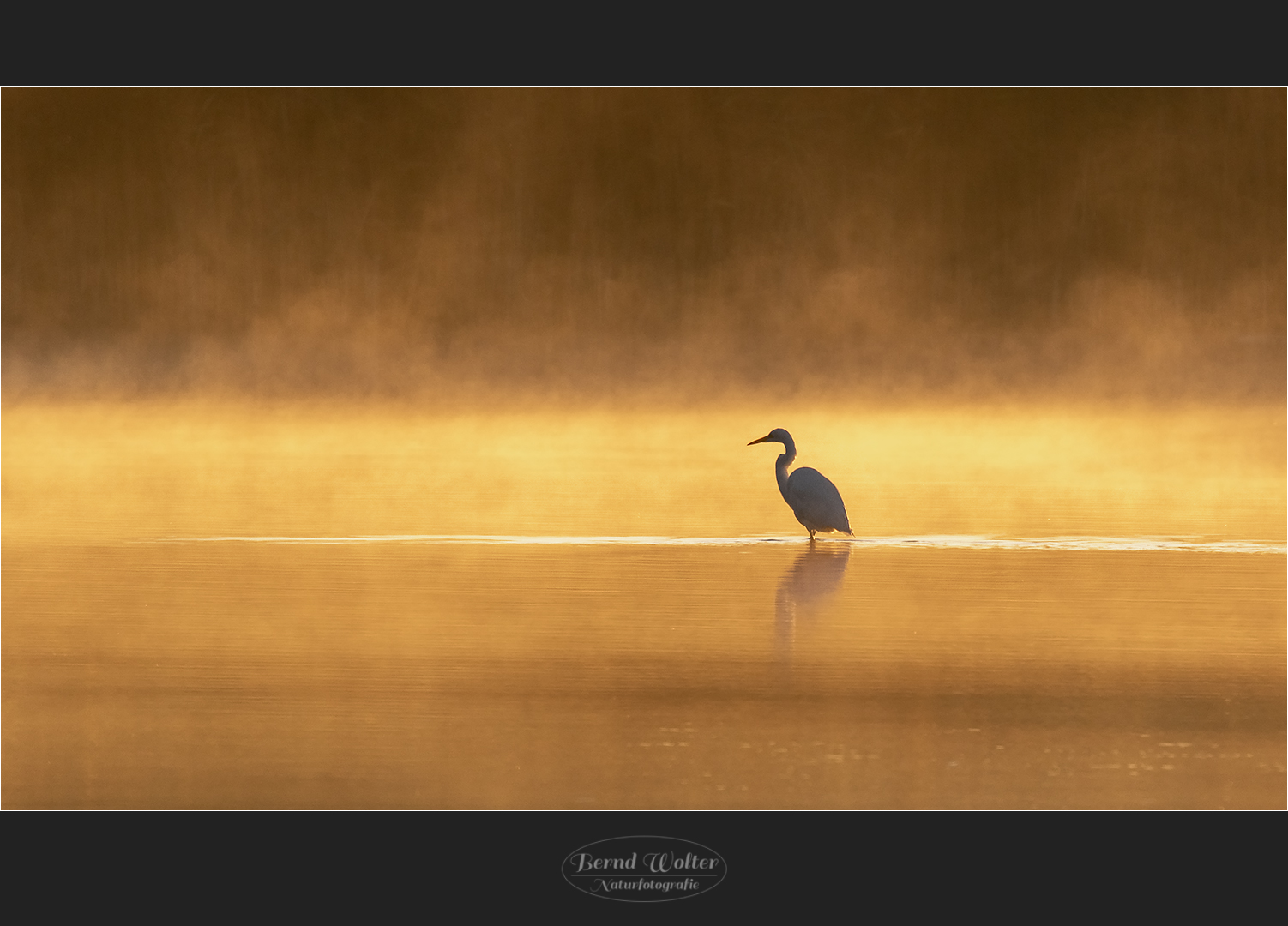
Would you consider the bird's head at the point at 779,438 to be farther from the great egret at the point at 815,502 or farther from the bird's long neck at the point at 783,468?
the great egret at the point at 815,502

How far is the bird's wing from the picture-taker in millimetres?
5227

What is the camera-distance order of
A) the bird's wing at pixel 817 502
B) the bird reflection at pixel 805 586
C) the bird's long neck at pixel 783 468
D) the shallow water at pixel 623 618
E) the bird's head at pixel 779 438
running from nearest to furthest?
the shallow water at pixel 623 618 < the bird reflection at pixel 805 586 < the bird's wing at pixel 817 502 < the bird's long neck at pixel 783 468 < the bird's head at pixel 779 438

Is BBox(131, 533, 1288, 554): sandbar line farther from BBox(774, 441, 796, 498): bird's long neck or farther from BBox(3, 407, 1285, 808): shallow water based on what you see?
BBox(774, 441, 796, 498): bird's long neck

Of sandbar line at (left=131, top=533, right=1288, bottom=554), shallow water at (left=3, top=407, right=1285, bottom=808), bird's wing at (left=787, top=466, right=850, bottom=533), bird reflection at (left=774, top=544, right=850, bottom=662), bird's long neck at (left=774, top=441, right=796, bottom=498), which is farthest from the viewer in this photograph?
bird's long neck at (left=774, top=441, right=796, bottom=498)

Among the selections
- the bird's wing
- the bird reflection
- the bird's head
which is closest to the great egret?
the bird's wing

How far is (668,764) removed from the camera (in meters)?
2.92

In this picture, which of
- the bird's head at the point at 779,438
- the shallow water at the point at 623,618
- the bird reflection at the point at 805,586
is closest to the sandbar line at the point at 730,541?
the shallow water at the point at 623,618

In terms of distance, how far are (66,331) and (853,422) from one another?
10.2ft

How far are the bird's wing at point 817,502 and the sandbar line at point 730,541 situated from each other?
7 cm

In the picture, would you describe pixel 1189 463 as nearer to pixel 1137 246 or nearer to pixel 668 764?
pixel 1137 246

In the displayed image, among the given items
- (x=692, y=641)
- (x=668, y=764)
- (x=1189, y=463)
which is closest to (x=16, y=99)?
(x=692, y=641)

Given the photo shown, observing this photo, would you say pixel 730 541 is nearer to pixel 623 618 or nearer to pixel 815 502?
pixel 815 502

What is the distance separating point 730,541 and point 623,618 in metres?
1.34

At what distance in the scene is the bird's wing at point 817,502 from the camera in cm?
523
